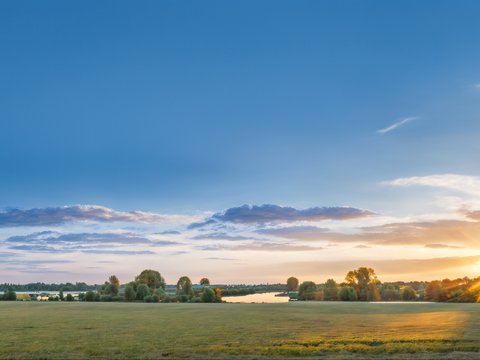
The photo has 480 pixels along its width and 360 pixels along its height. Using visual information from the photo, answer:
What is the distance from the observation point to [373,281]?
174875mm

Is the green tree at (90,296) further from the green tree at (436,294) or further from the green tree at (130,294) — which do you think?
the green tree at (436,294)

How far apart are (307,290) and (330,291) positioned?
1963cm

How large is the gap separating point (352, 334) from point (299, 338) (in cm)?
504

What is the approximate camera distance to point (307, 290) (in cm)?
18288

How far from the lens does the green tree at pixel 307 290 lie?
181 m

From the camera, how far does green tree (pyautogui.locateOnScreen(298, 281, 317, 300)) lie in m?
181

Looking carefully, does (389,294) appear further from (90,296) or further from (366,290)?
(90,296)

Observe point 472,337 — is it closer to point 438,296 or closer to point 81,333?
point 81,333

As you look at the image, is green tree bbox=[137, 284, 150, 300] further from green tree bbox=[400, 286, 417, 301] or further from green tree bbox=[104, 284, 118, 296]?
green tree bbox=[400, 286, 417, 301]

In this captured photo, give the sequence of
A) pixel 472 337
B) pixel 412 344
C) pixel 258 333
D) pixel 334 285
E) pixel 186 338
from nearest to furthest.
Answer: pixel 412 344 → pixel 472 337 → pixel 186 338 → pixel 258 333 → pixel 334 285

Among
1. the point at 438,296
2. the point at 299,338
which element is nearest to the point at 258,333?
the point at 299,338

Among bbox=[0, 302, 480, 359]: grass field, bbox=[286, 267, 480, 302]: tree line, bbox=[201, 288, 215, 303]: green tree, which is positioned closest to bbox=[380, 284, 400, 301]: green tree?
bbox=[286, 267, 480, 302]: tree line

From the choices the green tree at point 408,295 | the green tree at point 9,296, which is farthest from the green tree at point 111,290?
the green tree at point 408,295

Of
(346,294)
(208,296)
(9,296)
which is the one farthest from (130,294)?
(346,294)
